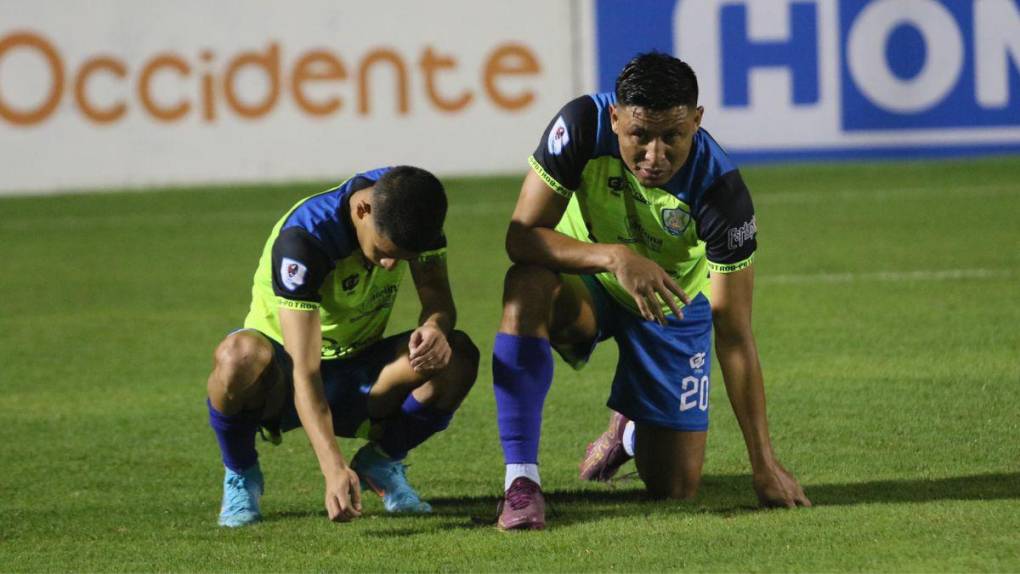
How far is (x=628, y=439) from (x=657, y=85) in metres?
1.29

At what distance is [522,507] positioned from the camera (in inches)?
159

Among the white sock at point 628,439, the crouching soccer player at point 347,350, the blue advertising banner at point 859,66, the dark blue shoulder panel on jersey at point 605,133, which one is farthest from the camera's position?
the blue advertising banner at point 859,66

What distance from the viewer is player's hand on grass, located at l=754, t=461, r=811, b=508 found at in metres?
4.16

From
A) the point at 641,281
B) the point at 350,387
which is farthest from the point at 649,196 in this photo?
the point at 350,387

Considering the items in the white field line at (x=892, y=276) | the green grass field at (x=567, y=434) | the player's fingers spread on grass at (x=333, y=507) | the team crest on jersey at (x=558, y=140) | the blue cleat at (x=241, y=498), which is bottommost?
the white field line at (x=892, y=276)

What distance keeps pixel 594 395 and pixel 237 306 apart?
299cm

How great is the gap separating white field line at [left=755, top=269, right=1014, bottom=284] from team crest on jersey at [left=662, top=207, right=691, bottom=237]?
4.43m

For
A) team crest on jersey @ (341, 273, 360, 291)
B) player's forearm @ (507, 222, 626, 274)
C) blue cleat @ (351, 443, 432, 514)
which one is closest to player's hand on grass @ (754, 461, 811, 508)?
player's forearm @ (507, 222, 626, 274)

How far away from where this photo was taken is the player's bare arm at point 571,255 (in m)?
3.99

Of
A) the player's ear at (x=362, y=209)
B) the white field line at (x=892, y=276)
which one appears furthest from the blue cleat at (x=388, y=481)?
the white field line at (x=892, y=276)

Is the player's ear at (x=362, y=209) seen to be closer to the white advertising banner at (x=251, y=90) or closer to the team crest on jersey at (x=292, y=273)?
the team crest on jersey at (x=292, y=273)

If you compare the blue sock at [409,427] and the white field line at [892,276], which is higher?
the blue sock at [409,427]

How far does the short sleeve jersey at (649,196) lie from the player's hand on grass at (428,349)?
0.53m

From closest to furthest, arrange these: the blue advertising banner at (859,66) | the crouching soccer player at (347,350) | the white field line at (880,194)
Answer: the crouching soccer player at (347,350) < the white field line at (880,194) < the blue advertising banner at (859,66)
